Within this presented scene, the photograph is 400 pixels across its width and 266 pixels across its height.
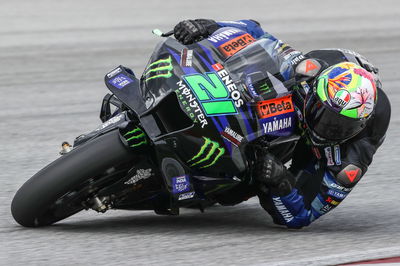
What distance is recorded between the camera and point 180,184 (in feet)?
16.3

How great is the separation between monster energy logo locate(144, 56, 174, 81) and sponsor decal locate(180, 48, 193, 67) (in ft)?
0.24

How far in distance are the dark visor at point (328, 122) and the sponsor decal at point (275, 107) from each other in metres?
0.11

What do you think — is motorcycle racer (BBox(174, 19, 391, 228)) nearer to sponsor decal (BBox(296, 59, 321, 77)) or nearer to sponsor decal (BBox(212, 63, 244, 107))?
sponsor decal (BBox(296, 59, 321, 77))

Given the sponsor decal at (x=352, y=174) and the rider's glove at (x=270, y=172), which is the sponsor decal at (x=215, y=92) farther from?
the sponsor decal at (x=352, y=174)

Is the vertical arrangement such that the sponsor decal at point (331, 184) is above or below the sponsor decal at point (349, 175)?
below

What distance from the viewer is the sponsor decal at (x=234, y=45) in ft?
16.9

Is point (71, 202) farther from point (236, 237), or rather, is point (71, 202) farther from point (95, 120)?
point (95, 120)

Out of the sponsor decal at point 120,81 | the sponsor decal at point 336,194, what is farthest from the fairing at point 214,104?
the sponsor decal at point 336,194

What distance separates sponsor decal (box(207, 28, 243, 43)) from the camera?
525 cm

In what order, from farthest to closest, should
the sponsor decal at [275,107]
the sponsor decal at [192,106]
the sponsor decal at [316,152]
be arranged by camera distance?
the sponsor decal at [316,152], the sponsor decal at [275,107], the sponsor decal at [192,106]

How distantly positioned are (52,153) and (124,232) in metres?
2.28

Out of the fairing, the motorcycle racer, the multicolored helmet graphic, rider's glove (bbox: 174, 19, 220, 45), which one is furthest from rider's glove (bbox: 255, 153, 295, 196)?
rider's glove (bbox: 174, 19, 220, 45)

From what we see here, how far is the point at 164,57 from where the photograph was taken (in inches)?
203

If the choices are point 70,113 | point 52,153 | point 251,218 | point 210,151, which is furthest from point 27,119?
point 210,151
